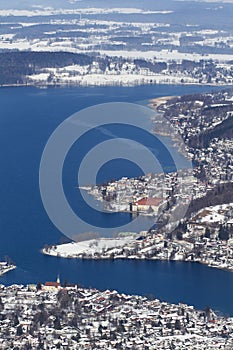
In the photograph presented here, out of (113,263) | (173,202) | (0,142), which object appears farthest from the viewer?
(0,142)

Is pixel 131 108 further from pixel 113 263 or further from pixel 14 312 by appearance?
pixel 14 312

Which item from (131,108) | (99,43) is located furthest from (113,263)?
(99,43)

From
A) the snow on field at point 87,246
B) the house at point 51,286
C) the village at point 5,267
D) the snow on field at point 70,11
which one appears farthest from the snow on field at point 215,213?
the snow on field at point 70,11

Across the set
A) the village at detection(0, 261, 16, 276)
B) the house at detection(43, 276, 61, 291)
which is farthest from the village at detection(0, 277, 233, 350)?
the village at detection(0, 261, 16, 276)

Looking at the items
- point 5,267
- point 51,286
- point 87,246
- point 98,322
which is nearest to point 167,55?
point 87,246

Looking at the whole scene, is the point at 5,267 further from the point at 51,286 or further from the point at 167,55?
the point at 167,55

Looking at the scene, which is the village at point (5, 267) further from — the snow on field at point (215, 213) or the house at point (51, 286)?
the snow on field at point (215, 213)

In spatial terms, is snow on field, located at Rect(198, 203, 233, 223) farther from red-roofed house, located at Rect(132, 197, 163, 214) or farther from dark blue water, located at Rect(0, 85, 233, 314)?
dark blue water, located at Rect(0, 85, 233, 314)
